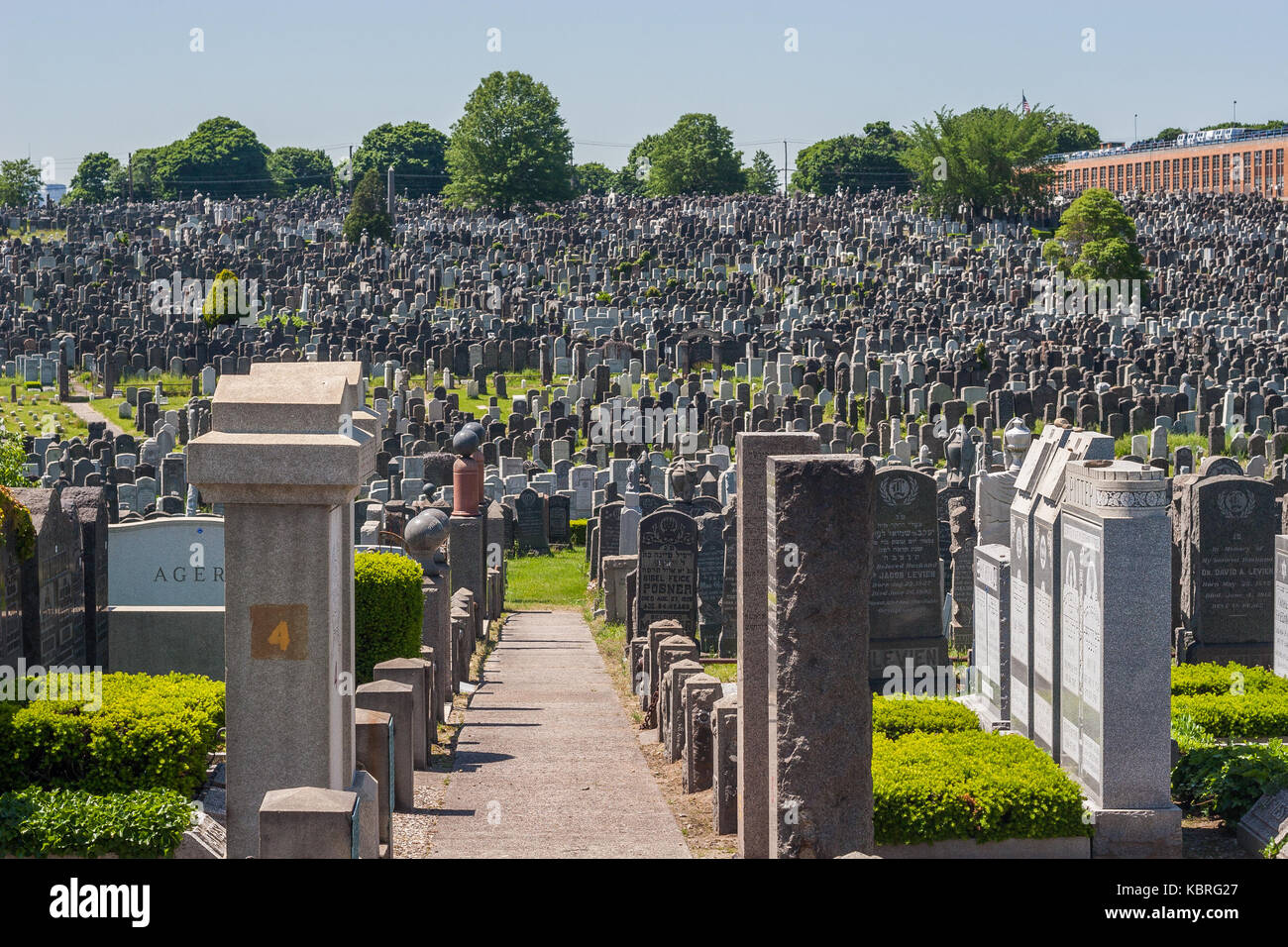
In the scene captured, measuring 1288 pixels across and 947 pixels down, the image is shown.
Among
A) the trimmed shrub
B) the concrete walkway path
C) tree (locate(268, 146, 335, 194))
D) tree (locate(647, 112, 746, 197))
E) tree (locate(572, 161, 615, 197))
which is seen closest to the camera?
the concrete walkway path

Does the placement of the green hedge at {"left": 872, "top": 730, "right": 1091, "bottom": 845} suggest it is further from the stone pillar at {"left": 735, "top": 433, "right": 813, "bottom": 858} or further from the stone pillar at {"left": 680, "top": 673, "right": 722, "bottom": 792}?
the stone pillar at {"left": 680, "top": 673, "right": 722, "bottom": 792}

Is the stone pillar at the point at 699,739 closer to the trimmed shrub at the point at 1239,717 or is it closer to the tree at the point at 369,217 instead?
the trimmed shrub at the point at 1239,717

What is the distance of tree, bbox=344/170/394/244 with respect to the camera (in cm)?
7431

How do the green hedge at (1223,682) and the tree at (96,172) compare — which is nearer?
the green hedge at (1223,682)

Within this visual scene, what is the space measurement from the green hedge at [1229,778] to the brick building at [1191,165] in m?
92.2

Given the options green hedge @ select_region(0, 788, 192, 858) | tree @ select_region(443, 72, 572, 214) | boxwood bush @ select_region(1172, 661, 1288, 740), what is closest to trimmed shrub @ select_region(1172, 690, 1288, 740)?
boxwood bush @ select_region(1172, 661, 1288, 740)

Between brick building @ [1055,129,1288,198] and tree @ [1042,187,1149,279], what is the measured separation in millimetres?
31904

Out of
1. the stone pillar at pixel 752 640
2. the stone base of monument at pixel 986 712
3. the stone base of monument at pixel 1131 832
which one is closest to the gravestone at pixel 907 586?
the stone base of monument at pixel 986 712

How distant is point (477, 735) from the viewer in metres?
13.1

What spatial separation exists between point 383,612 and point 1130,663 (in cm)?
608

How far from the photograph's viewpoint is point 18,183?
108m

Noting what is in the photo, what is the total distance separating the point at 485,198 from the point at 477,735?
8353cm

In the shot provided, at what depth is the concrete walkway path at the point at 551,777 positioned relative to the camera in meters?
9.42

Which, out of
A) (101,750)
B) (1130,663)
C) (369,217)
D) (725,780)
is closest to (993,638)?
(1130,663)
